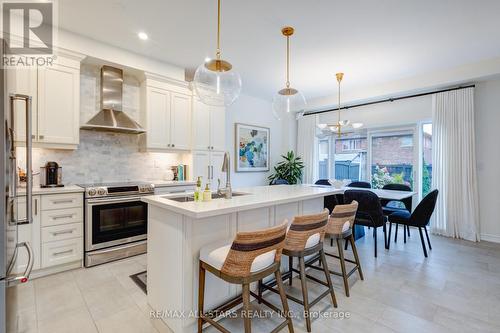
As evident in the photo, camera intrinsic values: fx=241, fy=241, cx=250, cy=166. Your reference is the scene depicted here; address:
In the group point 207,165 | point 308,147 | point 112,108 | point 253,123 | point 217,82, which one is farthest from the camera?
point 308,147

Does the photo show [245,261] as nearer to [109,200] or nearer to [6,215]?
[6,215]

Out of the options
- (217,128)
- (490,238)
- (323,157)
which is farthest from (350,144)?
(217,128)

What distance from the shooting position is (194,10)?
259 cm

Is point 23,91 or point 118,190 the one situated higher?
point 23,91

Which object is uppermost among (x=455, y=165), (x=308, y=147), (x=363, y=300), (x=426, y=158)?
(x=308, y=147)

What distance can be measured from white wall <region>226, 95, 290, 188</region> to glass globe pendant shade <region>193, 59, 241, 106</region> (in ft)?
9.81

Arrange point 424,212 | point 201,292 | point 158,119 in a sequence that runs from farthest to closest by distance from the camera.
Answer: point 158,119, point 424,212, point 201,292

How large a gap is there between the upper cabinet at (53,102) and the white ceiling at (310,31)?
53 centimetres

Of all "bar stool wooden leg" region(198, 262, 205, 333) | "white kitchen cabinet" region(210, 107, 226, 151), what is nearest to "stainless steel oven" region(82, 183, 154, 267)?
"white kitchen cabinet" region(210, 107, 226, 151)

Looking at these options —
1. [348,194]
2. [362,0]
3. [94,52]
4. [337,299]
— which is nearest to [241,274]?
[337,299]

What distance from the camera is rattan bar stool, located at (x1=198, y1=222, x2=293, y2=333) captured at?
1.47 m

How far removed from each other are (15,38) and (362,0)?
3761 mm

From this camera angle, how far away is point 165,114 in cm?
389

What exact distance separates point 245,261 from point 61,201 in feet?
8.20
